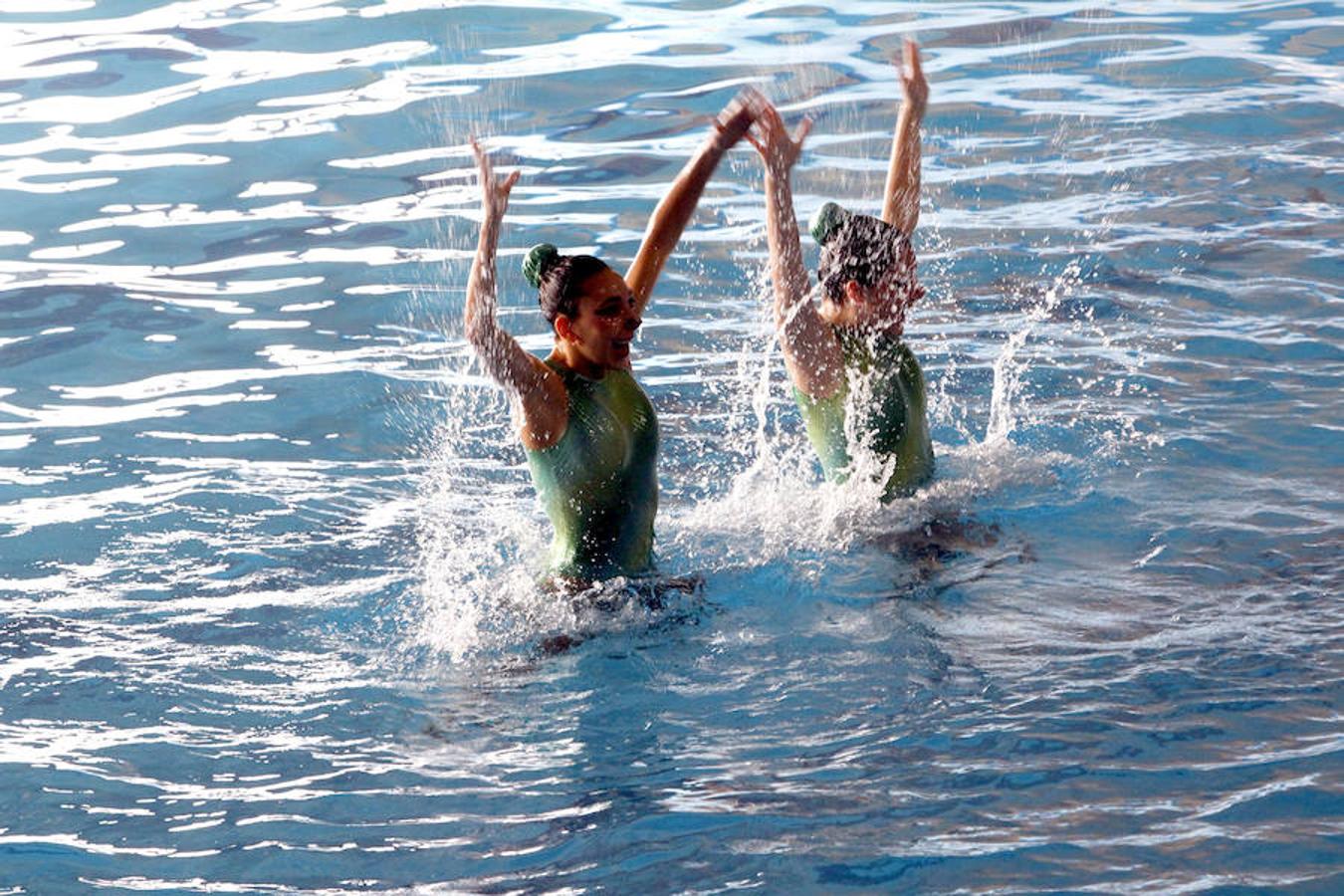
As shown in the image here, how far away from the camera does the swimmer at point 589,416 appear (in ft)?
17.9

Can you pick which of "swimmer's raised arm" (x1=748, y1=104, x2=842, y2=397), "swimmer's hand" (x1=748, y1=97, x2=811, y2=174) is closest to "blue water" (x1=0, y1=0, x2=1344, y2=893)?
"swimmer's raised arm" (x1=748, y1=104, x2=842, y2=397)

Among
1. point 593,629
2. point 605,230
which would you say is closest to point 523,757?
point 593,629

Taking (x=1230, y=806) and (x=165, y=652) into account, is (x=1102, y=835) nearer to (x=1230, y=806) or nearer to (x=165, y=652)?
(x=1230, y=806)

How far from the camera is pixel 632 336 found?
5848 mm

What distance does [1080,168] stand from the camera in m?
10.8

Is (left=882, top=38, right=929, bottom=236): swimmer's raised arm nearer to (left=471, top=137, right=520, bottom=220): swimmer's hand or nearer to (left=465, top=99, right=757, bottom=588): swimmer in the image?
(left=465, top=99, right=757, bottom=588): swimmer

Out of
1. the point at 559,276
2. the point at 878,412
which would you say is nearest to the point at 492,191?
the point at 559,276

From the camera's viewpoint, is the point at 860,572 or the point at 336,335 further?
the point at 336,335

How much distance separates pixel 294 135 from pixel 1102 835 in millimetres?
9260

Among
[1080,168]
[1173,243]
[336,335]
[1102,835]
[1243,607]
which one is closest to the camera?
[1102,835]

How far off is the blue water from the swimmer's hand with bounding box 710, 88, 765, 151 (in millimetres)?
1378

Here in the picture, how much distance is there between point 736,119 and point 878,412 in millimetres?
1153

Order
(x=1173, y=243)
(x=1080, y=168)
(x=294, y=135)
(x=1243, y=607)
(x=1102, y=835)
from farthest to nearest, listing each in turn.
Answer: (x=294, y=135) → (x=1080, y=168) → (x=1173, y=243) → (x=1243, y=607) → (x=1102, y=835)

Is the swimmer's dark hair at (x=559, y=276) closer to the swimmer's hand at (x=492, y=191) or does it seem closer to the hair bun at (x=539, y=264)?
the hair bun at (x=539, y=264)
